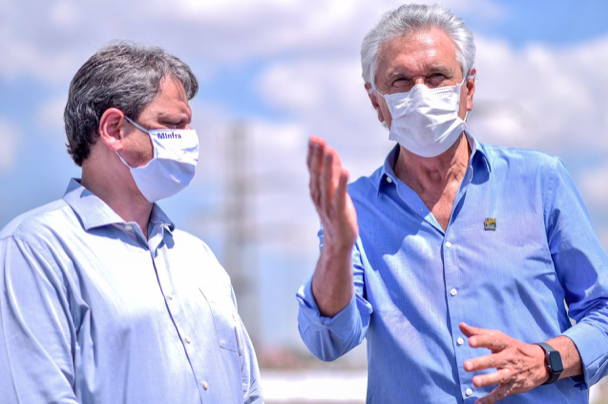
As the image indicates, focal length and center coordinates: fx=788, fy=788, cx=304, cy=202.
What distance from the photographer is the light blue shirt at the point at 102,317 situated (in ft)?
11.3

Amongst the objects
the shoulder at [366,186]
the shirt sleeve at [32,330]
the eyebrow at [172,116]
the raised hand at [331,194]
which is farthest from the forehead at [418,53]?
the shirt sleeve at [32,330]

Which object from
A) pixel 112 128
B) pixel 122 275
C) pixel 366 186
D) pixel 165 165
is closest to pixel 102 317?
pixel 122 275

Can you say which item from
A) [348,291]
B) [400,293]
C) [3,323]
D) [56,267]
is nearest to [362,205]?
[400,293]

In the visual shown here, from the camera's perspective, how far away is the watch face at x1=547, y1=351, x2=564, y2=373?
359cm

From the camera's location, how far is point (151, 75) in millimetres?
4164

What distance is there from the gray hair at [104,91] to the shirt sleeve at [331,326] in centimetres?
134

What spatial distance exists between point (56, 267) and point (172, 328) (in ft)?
2.16

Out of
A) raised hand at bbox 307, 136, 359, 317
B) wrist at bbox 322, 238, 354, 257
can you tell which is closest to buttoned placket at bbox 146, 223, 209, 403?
raised hand at bbox 307, 136, 359, 317

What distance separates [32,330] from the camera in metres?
3.43

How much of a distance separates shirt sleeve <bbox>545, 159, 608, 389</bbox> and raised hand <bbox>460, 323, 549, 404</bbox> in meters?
0.27

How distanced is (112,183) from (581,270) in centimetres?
239

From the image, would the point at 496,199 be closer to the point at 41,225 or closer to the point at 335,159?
the point at 335,159

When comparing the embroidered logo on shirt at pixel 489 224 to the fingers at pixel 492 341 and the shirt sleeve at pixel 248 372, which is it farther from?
the shirt sleeve at pixel 248 372

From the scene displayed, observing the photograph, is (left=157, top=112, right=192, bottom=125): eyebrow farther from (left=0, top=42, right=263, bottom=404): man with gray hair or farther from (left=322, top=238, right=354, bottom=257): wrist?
(left=322, top=238, right=354, bottom=257): wrist
